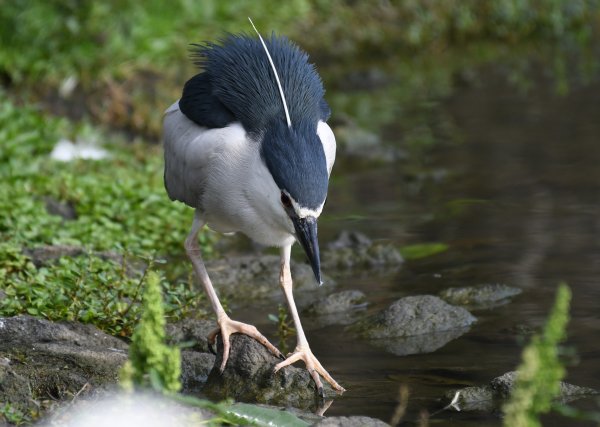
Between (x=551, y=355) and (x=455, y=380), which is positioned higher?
(x=551, y=355)

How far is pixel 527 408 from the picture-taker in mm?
2652

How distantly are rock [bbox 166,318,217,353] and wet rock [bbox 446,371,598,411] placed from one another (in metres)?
1.19

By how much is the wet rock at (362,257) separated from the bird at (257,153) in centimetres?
145

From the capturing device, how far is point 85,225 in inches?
245

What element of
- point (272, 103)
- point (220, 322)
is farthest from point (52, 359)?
point (272, 103)

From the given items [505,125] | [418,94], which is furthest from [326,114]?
[418,94]

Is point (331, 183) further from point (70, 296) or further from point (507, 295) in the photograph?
point (70, 296)

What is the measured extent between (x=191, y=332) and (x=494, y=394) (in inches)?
56.6

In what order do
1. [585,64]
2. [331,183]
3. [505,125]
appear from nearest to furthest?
[331,183] < [505,125] < [585,64]

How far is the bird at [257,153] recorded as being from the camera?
4.14 metres

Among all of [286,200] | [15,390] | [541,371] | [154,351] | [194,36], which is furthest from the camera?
[194,36]

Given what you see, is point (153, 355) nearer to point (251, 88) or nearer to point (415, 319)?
point (251, 88)

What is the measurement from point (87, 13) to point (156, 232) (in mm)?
3304

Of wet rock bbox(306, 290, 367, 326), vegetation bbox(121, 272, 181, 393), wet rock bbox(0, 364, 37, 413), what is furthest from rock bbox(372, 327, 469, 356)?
vegetation bbox(121, 272, 181, 393)
